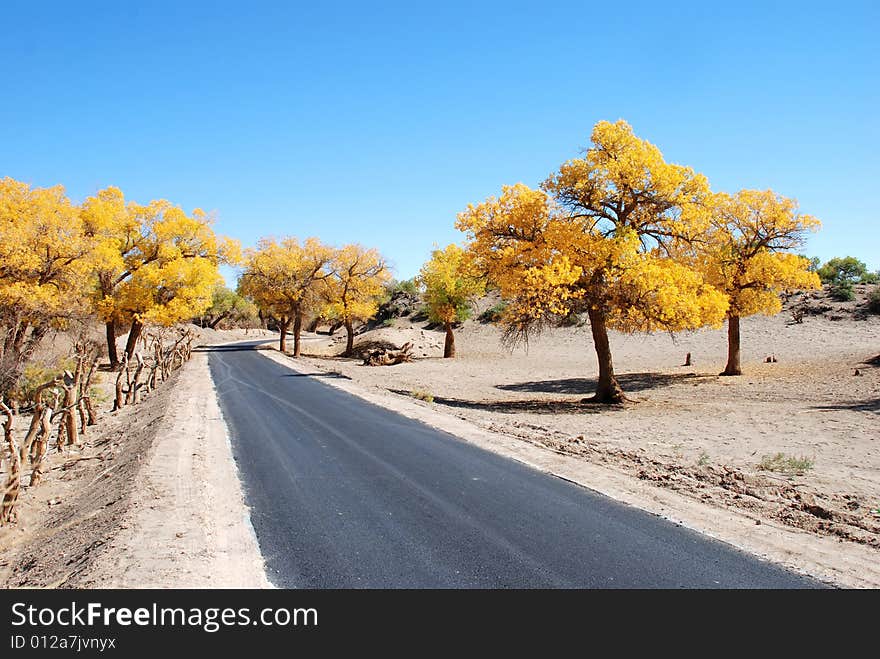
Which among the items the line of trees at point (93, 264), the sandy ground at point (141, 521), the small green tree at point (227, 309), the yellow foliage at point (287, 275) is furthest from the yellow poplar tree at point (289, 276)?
the small green tree at point (227, 309)

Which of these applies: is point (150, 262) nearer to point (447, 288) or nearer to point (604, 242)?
point (447, 288)

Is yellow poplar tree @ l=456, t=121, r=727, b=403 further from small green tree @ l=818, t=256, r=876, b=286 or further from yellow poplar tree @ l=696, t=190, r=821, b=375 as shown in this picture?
small green tree @ l=818, t=256, r=876, b=286

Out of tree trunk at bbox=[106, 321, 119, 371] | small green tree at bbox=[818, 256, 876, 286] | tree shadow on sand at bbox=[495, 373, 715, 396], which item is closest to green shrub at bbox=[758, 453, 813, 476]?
tree shadow on sand at bbox=[495, 373, 715, 396]

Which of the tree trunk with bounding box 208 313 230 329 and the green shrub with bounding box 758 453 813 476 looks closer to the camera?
the green shrub with bounding box 758 453 813 476

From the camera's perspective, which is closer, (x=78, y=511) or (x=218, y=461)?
(x=78, y=511)

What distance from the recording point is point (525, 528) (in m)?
6.94

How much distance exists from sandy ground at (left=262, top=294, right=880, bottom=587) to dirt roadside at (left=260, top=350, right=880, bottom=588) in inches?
0.9

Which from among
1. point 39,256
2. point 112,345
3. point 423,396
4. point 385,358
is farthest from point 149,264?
point 423,396

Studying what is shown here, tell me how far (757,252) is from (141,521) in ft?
92.0

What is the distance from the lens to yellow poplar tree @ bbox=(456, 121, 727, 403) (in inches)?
705

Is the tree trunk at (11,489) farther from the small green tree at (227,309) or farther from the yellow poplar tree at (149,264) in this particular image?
the small green tree at (227,309)
